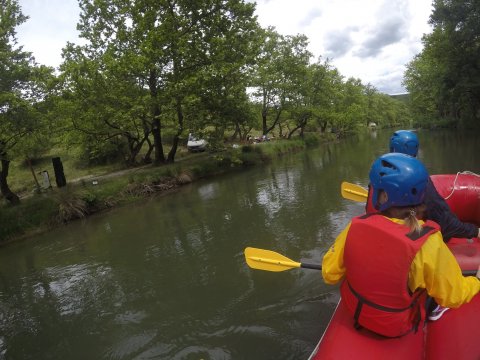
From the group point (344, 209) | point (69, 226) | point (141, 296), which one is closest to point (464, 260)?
point (141, 296)

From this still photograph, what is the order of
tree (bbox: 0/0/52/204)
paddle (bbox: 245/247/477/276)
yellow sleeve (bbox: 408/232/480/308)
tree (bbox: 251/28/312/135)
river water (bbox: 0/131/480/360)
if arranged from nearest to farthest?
1. yellow sleeve (bbox: 408/232/480/308)
2. paddle (bbox: 245/247/477/276)
3. river water (bbox: 0/131/480/360)
4. tree (bbox: 0/0/52/204)
5. tree (bbox: 251/28/312/135)

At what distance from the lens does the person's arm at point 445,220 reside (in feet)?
10.6

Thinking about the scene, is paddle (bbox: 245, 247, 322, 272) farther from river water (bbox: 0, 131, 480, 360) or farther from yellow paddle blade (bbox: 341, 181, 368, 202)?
yellow paddle blade (bbox: 341, 181, 368, 202)

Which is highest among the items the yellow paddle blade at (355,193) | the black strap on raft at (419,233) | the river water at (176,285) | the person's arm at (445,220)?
the black strap on raft at (419,233)

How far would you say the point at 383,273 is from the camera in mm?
2137

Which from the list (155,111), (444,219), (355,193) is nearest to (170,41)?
(155,111)

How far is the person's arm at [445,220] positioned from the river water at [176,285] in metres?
1.79

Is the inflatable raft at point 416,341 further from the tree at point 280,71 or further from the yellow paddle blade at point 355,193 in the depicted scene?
the tree at point 280,71

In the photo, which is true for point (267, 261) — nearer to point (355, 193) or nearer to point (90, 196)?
point (355, 193)

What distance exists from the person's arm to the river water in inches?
70.5

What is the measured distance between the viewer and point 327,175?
14438 mm

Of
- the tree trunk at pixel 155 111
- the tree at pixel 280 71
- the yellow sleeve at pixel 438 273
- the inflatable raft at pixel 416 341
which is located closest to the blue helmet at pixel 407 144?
the inflatable raft at pixel 416 341

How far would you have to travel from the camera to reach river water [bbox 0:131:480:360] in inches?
174

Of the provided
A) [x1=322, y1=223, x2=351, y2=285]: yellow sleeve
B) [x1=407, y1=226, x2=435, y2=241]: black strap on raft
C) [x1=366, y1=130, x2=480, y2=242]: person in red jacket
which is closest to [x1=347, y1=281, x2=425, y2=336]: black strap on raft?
[x1=322, y1=223, x2=351, y2=285]: yellow sleeve
